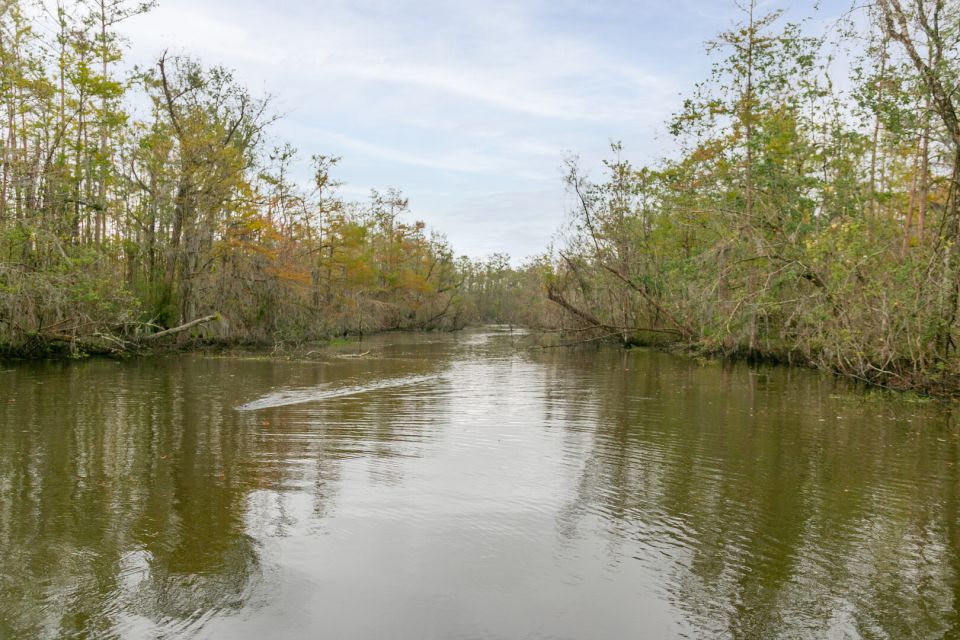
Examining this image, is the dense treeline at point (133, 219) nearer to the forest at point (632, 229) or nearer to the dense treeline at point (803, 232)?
the forest at point (632, 229)

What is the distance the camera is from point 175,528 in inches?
243

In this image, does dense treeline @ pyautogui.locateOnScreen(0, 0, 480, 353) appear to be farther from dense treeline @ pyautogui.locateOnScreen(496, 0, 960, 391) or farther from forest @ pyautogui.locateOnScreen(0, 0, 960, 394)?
dense treeline @ pyautogui.locateOnScreen(496, 0, 960, 391)

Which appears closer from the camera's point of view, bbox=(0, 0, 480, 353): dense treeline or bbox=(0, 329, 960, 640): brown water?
bbox=(0, 329, 960, 640): brown water

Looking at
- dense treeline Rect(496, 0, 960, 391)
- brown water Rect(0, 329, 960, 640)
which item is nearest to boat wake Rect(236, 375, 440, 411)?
brown water Rect(0, 329, 960, 640)

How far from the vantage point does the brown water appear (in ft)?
15.4

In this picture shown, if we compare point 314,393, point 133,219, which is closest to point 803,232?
point 314,393

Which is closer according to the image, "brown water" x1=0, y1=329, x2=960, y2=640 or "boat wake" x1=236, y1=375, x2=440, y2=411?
"brown water" x1=0, y1=329, x2=960, y2=640

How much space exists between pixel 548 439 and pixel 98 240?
2294 cm

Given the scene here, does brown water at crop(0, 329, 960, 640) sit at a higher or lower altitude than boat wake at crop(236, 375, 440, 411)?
lower

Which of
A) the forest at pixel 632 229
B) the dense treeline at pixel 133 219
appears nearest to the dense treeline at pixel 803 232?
the forest at pixel 632 229

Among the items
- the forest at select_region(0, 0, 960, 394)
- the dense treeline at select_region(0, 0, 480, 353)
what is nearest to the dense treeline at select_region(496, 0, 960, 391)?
the forest at select_region(0, 0, 960, 394)

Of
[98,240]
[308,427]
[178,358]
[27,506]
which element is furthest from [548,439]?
[98,240]

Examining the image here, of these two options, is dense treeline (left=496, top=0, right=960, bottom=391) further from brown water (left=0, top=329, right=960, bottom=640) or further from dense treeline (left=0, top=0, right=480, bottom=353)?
dense treeline (left=0, top=0, right=480, bottom=353)

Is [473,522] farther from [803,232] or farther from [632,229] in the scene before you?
[632,229]
